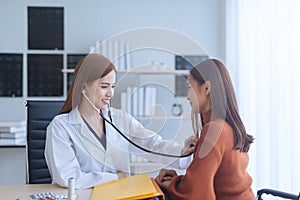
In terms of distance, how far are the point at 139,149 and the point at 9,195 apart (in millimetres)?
507

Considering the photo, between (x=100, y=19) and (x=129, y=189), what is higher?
(x=100, y=19)

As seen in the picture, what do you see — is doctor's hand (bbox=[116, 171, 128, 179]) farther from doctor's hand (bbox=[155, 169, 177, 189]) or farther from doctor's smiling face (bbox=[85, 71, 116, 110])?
doctor's smiling face (bbox=[85, 71, 116, 110])

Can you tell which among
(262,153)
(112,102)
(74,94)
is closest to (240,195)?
(112,102)

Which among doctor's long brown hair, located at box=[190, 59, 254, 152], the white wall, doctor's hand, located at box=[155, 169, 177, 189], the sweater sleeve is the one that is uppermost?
the white wall

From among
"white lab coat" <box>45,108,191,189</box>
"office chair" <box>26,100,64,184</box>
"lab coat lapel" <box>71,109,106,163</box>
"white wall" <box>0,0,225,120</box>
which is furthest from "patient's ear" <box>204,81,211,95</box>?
"white wall" <box>0,0,225,120</box>

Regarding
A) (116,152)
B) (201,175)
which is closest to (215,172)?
(201,175)

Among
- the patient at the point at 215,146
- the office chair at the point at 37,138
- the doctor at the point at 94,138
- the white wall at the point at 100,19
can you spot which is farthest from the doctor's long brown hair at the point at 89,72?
the white wall at the point at 100,19

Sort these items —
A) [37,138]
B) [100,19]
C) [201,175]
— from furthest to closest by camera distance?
[100,19]
[37,138]
[201,175]

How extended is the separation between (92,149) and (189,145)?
1.33 ft

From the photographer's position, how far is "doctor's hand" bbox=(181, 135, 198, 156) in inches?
55.8

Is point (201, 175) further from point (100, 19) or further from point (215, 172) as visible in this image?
point (100, 19)

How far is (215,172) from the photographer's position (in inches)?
50.4

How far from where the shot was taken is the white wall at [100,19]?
338 centimetres

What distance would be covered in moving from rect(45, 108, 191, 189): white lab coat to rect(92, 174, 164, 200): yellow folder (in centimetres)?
6
